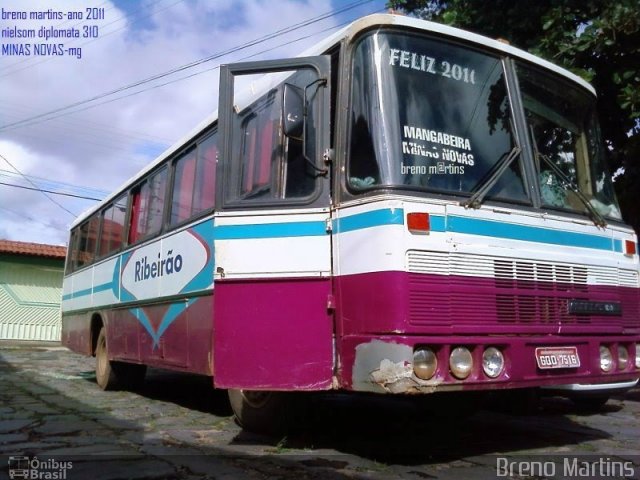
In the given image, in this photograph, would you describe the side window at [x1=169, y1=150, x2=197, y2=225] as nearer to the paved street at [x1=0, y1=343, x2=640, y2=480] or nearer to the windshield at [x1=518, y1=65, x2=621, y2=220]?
the paved street at [x1=0, y1=343, x2=640, y2=480]

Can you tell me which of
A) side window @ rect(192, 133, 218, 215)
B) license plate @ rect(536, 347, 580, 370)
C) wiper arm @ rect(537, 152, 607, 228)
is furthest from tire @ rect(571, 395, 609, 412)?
side window @ rect(192, 133, 218, 215)

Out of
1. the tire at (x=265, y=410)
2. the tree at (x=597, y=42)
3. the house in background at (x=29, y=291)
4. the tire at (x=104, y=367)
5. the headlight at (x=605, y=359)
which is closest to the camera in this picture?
the headlight at (x=605, y=359)

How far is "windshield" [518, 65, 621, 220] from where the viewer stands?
480 cm

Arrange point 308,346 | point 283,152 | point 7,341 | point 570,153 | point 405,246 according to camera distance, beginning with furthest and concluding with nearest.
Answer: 1. point 7,341
2. point 570,153
3. point 283,152
4. point 308,346
5. point 405,246

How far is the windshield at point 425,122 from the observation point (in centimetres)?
420

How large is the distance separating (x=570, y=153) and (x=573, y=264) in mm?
1085

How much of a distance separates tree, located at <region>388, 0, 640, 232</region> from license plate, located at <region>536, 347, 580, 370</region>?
4112mm

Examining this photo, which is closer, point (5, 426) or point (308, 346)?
point (308, 346)

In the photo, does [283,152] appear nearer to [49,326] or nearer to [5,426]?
[5,426]

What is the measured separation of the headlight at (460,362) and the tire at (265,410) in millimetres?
1668

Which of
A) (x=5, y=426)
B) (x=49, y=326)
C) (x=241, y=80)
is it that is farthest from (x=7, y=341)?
(x=241, y=80)

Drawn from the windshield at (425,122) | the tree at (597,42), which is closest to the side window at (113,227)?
the tree at (597,42)

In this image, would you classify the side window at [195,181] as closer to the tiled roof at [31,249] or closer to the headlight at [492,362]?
the headlight at [492,362]

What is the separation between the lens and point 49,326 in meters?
23.1
